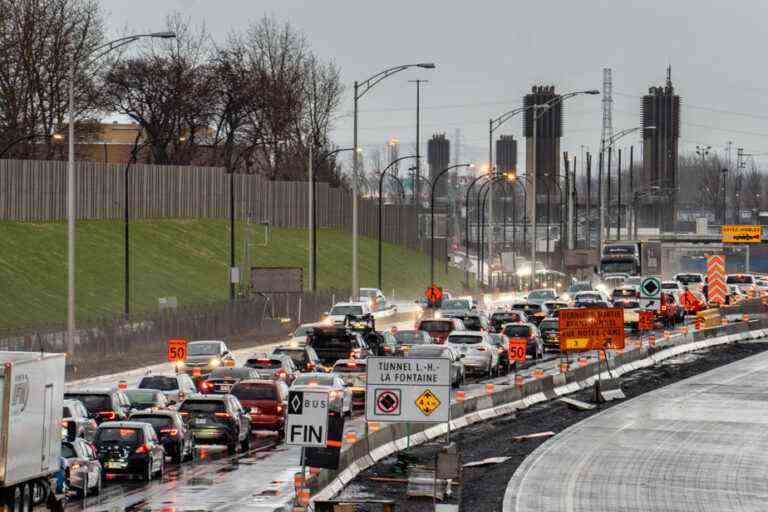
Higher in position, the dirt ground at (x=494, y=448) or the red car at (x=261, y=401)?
the red car at (x=261, y=401)

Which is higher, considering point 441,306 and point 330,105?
point 330,105

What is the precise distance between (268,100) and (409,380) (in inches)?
4612

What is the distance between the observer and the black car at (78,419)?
116 ft

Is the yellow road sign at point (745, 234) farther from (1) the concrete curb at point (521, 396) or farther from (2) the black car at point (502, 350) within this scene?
(2) the black car at point (502, 350)

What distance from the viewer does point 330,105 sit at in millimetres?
167500

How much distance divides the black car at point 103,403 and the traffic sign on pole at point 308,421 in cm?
1181

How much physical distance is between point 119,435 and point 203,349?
82.0 feet

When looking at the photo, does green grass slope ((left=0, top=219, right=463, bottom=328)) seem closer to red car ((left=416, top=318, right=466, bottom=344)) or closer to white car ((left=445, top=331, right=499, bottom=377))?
red car ((left=416, top=318, right=466, bottom=344))

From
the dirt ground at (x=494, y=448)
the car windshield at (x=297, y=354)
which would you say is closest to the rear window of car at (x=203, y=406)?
the dirt ground at (x=494, y=448)

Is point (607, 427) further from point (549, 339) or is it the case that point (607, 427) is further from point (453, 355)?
point (549, 339)

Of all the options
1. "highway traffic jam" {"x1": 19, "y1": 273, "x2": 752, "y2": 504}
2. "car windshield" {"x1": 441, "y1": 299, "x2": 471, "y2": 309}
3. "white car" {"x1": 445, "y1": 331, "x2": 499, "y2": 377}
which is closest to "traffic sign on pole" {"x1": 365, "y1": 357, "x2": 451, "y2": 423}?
"highway traffic jam" {"x1": 19, "y1": 273, "x2": 752, "y2": 504}

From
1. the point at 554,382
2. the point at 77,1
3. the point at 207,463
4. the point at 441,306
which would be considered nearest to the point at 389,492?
the point at 207,463

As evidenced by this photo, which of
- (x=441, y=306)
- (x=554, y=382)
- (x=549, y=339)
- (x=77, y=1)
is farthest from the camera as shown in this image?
(x=77, y=1)

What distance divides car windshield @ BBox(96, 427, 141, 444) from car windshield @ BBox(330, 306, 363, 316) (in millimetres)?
38242
